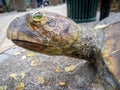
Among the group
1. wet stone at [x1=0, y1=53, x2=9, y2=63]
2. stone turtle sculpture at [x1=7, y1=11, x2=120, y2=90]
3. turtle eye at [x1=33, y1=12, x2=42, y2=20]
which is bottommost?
wet stone at [x1=0, y1=53, x2=9, y2=63]

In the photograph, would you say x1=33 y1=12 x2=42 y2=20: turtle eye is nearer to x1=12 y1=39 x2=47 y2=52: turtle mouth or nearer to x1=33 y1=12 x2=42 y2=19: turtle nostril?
x1=33 y1=12 x2=42 y2=19: turtle nostril

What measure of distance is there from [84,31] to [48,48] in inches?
17.1

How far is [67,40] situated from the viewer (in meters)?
1.81

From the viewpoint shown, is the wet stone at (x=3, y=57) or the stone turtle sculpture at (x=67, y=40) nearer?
the stone turtle sculpture at (x=67, y=40)

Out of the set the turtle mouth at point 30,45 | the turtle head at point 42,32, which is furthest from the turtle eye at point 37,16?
the turtle mouth at point 30,45

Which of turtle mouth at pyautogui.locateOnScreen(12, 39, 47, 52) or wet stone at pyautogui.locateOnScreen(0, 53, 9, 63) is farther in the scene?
wet stone at pyautogui.locateOnScreen(0, 53, 9, 63)

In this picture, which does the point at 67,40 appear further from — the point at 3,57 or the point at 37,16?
the point at 3,57

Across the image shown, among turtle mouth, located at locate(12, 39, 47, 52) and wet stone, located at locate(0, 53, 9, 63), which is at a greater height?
turtle mouth, located at locate(12, 39, 47, 52)

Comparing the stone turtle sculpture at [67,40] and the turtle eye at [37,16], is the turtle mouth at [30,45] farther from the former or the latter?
the turtle eye at [37,16]

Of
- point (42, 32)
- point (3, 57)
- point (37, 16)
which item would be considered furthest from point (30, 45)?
point (3, 57)

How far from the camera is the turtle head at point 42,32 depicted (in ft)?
5.54

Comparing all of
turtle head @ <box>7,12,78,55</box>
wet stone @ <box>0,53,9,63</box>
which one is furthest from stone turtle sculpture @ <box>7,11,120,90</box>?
wet stone @ <box>0,53,9,63</box>

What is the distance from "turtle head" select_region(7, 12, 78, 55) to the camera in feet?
5.54

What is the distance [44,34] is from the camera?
5.67 feet
